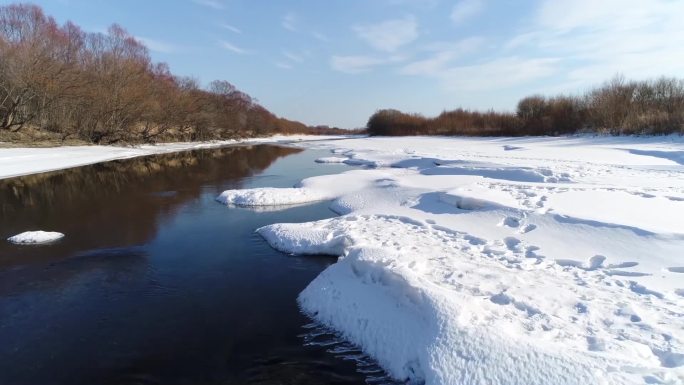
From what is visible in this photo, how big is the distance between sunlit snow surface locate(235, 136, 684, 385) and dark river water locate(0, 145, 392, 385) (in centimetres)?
56

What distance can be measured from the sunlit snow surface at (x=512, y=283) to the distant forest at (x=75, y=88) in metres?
31.6

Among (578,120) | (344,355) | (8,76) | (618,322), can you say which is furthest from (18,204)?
(578,120)

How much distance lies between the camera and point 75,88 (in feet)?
109

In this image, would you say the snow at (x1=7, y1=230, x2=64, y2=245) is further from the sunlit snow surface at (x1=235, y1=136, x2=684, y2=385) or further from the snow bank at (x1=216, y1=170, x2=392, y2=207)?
the snow bank at (x1=216, y1=170, x2=392, y2=207)

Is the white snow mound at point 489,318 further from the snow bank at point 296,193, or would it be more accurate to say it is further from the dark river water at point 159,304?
the snow bank at point 296,193

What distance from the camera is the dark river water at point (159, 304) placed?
4.26 metres

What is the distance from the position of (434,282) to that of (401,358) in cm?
135

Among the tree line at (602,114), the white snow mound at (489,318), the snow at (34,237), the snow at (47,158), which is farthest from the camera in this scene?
the tree line at (602,114)

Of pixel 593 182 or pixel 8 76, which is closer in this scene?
pixel 593 182

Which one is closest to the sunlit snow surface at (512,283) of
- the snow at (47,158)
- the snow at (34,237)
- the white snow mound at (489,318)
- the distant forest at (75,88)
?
the white snow mound at (489,318)

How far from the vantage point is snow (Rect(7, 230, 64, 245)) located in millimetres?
8602

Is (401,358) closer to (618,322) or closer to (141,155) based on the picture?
(618,322)

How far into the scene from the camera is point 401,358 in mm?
4215

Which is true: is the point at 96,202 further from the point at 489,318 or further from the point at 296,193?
the point at 489,318
